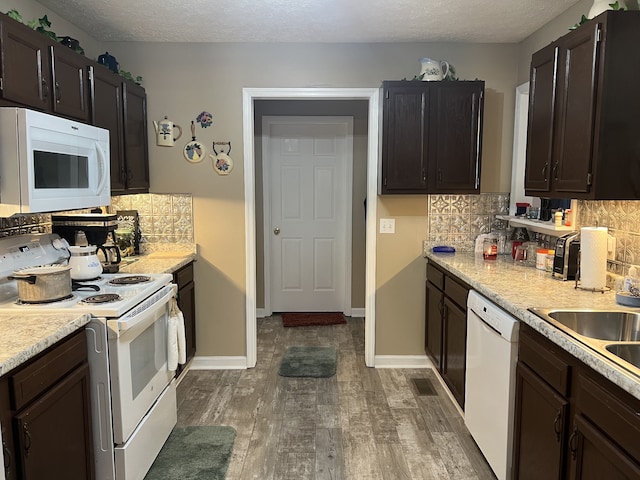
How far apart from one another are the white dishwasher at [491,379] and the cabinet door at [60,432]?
5.91ft

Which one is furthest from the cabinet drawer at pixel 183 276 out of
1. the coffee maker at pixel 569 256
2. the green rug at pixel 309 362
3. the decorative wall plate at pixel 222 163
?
the coffee maker at pixel 569 256

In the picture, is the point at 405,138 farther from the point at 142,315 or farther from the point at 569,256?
the point at 142,315

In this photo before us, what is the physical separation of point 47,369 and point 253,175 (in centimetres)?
234

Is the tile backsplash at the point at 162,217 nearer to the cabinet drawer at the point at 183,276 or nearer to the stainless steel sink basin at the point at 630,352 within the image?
the cabinet drawer at the point at 183,276

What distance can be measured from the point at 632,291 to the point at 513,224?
1.54 meters

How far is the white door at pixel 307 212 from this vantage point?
523cm

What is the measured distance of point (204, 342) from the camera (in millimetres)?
3922

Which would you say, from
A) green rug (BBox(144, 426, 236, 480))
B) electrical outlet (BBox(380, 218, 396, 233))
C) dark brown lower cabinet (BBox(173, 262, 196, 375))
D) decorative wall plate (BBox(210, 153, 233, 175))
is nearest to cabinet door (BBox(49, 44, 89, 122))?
decorative wall plate (BBox(210, 153, 233, 175))

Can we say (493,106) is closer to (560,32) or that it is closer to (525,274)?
(560,32)

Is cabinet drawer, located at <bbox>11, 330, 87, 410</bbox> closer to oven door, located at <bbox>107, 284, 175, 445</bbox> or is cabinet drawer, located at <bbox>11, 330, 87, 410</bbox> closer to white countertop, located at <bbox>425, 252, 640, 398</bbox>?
oven door, located at <bbox>107, 284, 175, 445</bbox>

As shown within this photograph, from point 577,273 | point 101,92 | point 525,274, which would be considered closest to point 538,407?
point 577,273

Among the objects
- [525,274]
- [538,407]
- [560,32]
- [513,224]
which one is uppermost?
[560,32]

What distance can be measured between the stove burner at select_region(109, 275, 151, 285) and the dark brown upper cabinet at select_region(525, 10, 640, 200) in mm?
2197

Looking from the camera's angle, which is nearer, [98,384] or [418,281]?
[98,384]
